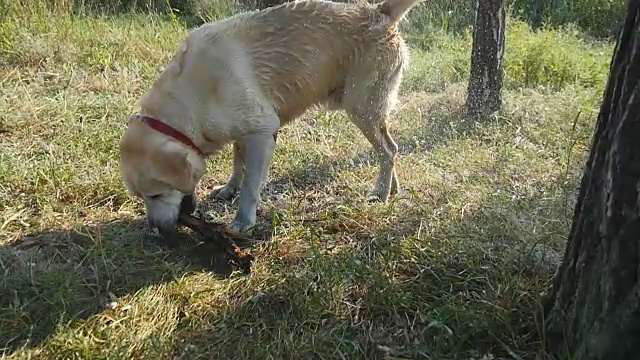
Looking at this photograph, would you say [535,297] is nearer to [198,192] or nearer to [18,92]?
[198,192]

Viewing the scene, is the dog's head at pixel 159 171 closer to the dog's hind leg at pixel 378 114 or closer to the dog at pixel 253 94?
the dog at pixel 253 94

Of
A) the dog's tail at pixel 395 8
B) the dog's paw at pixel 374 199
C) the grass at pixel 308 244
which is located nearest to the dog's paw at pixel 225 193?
the grass at pixel 308 244

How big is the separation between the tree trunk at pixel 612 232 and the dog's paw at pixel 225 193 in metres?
2.38

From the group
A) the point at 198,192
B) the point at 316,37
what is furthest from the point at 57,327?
the point at 316,37

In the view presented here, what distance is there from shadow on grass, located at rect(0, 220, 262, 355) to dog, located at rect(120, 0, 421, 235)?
0.54ft

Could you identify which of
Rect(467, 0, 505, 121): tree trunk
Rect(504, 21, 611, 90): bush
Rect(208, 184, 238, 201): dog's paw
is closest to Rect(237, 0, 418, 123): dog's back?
Rect(208, 184, 238, 201): dog's paw

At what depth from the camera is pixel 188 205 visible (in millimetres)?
3547

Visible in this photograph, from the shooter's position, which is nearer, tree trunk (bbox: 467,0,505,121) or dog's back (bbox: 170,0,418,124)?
dog's back (bbox: 170,0,418,124)

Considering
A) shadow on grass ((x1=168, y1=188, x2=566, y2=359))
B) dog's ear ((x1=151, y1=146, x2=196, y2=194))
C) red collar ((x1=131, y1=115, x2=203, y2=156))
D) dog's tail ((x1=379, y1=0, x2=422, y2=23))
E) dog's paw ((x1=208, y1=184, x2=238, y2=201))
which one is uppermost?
dog's tail ((x1=379, y1=0, x2=422, y2=23))

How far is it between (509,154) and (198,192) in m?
2.16

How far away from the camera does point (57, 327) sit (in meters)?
2.68

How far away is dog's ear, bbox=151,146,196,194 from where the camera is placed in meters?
Result: 3.28

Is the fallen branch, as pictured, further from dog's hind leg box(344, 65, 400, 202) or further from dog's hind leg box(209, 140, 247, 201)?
dog's hind leg box(344, 65, 400, 202)

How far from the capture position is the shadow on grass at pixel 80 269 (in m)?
2.73
